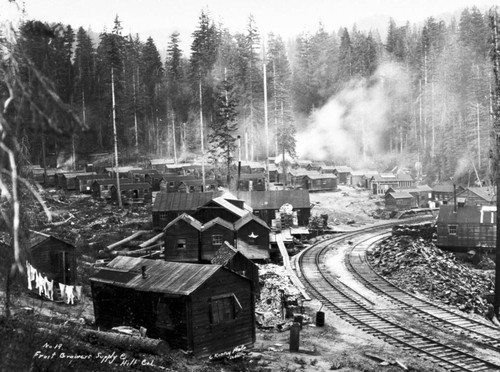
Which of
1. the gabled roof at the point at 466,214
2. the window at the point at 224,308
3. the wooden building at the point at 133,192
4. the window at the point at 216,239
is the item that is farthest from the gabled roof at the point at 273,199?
the window at the point at 224,308

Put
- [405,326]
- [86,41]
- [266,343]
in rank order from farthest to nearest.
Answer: [86,41] → [405,326] → [266,343]

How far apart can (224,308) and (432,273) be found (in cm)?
2224

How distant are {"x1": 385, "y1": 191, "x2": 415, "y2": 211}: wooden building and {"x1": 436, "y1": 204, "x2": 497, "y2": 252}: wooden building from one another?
19.6 m

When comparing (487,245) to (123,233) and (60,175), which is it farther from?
(60,175)

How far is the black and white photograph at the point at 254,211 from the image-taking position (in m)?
16.5

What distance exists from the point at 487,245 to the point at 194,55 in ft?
205

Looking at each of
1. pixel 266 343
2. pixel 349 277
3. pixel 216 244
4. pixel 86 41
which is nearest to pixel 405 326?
pixel 266 343

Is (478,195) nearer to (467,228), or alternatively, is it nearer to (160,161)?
(467,228)

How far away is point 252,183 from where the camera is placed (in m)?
76.2

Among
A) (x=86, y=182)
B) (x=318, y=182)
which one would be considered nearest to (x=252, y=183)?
(x=318, y=182)

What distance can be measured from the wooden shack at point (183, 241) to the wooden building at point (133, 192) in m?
25.2

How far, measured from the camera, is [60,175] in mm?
76062

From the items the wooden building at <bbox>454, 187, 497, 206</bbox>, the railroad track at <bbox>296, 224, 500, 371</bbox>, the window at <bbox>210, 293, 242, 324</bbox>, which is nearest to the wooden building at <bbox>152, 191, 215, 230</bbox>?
the railroad track at <bbox>296, 224, 500, 371</bbox>

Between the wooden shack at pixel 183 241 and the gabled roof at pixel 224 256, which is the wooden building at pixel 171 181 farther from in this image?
the gabled roof at pixel 224 256
